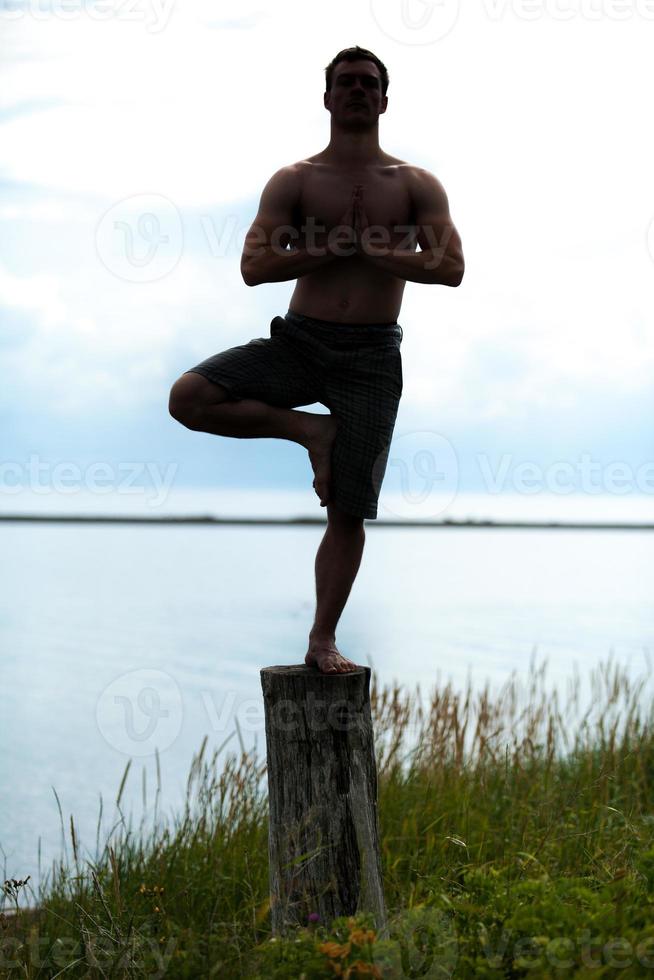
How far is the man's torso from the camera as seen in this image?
426cm

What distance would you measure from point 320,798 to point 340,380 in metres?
1.65

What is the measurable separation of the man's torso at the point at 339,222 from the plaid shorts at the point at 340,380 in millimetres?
71

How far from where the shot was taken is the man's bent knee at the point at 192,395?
4211mm

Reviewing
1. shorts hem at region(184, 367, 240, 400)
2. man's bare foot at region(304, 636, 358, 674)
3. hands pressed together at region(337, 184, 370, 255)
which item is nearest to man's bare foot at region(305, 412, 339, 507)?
shorts hem at region(184, 367, 240, 400)

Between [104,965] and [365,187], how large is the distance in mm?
3137

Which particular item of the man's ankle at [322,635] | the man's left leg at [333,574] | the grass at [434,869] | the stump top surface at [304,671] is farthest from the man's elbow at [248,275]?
the grass at [434,869]

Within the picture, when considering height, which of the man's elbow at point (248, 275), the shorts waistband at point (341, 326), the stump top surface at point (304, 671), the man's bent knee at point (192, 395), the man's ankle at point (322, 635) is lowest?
the stump top surface at point (304, 671)

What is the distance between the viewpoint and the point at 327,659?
4234 millimetres

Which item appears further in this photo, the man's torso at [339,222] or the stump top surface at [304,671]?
the man's torso at [339,222]

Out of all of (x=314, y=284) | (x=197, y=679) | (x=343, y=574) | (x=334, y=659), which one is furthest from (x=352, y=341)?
(x=197, y=679)

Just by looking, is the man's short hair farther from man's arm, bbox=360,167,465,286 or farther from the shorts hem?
the shorts hem

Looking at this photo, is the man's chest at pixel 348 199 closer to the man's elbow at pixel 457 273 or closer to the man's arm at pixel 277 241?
the man's arm at pixel 277 241

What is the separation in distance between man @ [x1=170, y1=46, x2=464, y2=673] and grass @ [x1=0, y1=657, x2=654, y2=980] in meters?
1.18

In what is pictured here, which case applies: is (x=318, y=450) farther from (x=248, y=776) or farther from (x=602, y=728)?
(x=602, y=728)
